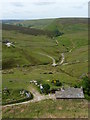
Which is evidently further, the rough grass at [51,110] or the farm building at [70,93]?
the farm building at [70,93]

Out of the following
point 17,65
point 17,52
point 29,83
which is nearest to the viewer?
point 29,83

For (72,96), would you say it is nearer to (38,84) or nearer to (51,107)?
(51,107)

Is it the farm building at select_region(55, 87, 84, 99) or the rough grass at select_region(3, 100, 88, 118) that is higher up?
the farm building at select_region(55, 87, 84, 99)

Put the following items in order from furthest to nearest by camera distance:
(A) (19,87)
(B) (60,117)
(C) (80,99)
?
(A) (19,87) → (C) (80,99) → (B) (60,117)

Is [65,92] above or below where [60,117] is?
above

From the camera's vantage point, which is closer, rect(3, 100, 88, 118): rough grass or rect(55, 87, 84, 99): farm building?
rect(3, 100, 88, 118): rough grass

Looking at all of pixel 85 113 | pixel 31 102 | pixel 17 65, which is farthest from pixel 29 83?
pixel 17 65

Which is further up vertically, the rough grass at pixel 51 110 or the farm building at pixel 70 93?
the farm building at pixel 70 93

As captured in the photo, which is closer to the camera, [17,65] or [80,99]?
[80,99]
